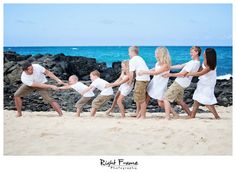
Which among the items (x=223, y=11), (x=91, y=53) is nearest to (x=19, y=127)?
(x=223, y=11)

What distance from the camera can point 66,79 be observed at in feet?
49.6

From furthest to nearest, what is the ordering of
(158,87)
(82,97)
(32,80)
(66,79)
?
(66,79) → (82,97) → (32,80) → (158,87)

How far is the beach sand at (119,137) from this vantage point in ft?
18.2

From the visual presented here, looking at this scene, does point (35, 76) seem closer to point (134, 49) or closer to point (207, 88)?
point (134, 49)

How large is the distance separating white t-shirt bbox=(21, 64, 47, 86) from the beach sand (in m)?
0.92

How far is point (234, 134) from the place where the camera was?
612cm

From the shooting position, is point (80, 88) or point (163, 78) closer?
point (163, 78)

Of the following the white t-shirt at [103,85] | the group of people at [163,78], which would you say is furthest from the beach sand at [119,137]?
the white t-shirt at [103,85]

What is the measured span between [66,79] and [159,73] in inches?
337

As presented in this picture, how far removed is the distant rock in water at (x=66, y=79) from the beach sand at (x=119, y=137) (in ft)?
11.9

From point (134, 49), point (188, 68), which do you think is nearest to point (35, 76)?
point (134, 49)

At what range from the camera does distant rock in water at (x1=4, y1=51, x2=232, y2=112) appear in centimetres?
1077
